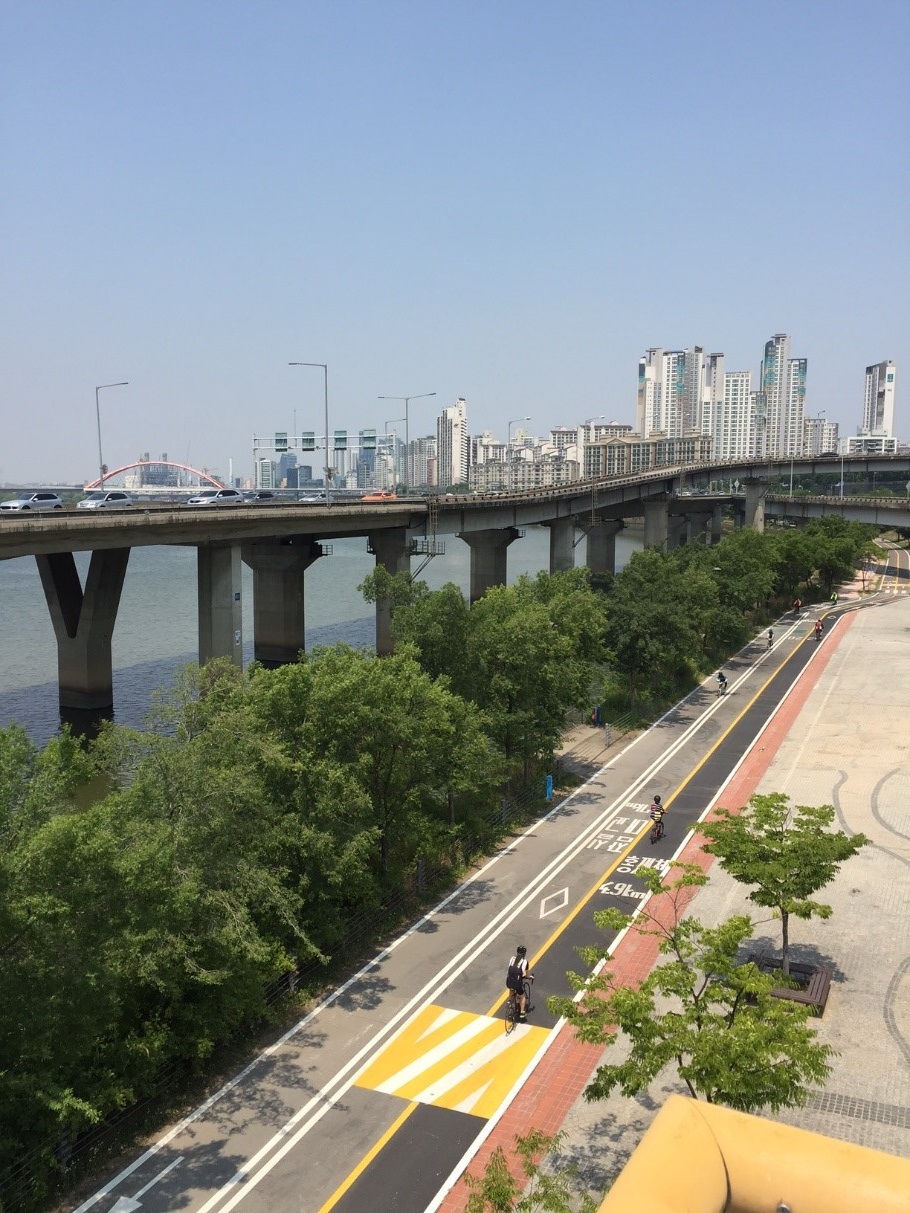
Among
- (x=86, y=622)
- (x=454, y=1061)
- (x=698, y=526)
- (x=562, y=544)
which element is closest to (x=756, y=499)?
(x=698, y=526)

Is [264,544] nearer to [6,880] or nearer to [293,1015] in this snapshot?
[293,1015]

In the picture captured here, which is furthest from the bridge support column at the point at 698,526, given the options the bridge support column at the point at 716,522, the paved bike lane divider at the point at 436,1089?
the paved bike lane divider at the point at 436,1089

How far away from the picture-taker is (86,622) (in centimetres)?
5081

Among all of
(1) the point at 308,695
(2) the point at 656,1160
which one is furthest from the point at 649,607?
(2) the point at 656,1160

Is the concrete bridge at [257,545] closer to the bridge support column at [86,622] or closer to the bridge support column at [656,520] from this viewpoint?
the bridge support column at [86,622]

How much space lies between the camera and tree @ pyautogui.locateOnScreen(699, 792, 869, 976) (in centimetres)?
1948

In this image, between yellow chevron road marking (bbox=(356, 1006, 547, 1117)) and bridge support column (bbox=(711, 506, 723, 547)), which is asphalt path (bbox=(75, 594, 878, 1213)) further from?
bridge support column (bbox=(711, 506, 723, 547))

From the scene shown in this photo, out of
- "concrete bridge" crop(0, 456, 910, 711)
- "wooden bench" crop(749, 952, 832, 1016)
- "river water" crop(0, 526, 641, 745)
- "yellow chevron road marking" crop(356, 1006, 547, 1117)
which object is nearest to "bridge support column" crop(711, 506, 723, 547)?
"river water" crop(0, 526, 641, 745)

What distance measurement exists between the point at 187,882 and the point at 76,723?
1411 inches

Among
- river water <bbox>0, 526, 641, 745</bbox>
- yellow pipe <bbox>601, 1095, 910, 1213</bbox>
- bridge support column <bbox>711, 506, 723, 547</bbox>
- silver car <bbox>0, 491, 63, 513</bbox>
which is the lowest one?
river water <bbox>0, 526, 641, 745</bbox>

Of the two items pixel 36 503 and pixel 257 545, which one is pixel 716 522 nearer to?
pixel 257 545

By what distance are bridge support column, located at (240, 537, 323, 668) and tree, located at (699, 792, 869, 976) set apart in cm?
4607

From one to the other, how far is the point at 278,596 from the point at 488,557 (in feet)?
83.9

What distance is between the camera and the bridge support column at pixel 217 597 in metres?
48.1
